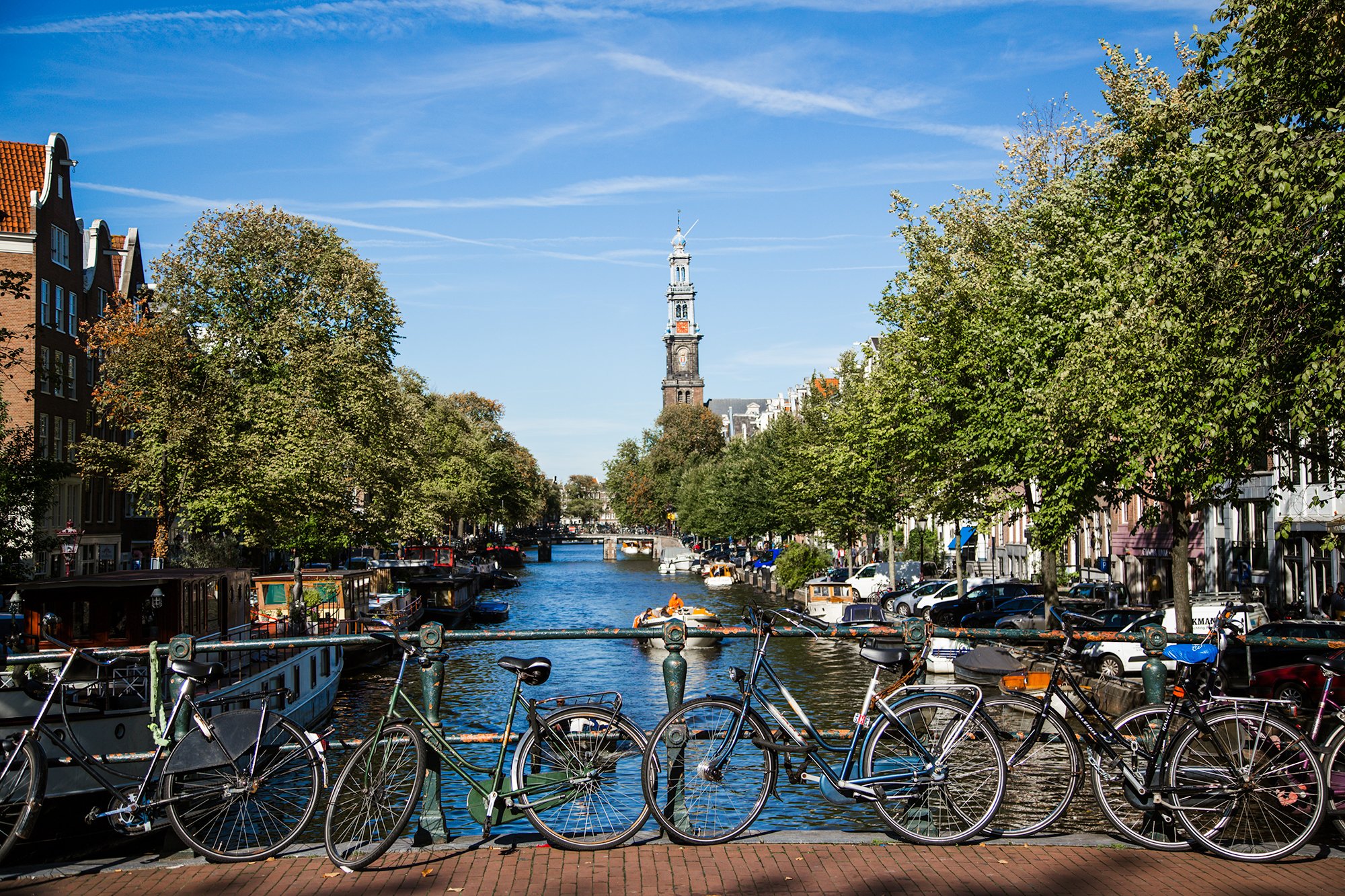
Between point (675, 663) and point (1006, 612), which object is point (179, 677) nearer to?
point (675, 663)

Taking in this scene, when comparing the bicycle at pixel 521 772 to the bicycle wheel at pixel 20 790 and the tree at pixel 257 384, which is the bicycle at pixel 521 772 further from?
the tree at pixel 257 384

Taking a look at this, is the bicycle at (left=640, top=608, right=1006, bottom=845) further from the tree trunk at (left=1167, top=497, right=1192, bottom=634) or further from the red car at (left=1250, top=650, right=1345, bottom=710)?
the tree trunk at (left=1167, top=497, right=1192, bottom=634)

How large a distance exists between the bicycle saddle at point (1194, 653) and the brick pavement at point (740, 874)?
3.68 ft

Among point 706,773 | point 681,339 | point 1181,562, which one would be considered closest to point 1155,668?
point 706,773

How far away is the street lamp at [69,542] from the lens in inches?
1688

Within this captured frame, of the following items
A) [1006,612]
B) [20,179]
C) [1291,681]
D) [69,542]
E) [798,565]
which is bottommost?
[1006,612]

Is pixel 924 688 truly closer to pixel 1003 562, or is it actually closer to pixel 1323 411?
pixel 1323 411

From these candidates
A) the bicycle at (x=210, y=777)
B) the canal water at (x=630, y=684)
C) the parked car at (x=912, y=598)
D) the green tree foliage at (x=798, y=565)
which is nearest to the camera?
the bicycle at (x=210, y=777)

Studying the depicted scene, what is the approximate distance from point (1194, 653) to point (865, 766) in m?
2.08

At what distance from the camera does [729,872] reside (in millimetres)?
6781

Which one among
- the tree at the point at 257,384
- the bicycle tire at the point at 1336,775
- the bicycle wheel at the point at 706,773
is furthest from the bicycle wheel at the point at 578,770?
the tree at the point at 257,384

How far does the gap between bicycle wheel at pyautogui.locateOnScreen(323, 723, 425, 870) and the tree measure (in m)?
34.3

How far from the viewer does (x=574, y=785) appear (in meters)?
7.30

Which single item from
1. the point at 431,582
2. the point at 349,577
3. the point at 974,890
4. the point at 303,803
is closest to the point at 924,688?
the point at 974,890
